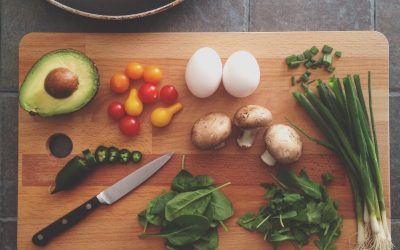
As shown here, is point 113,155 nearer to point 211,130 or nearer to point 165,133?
point 165,133

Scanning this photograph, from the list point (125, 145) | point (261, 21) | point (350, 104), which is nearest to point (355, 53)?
point (350, 104)

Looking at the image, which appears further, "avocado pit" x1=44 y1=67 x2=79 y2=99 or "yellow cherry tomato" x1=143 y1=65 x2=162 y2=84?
"yellow cherry tomato" x1=143 y1=65 x2=162 y2=84

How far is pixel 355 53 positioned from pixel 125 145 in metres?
0.72

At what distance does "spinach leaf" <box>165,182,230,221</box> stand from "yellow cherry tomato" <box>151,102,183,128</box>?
209 mm

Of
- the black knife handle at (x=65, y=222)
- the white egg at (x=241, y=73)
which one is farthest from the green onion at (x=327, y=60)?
the black knife handle at (x=65, y=222)

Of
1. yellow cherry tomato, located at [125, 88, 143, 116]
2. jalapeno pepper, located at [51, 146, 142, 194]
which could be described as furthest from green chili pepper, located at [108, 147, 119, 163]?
yellow cherry tomato, located at [125, 88, 143, 116]

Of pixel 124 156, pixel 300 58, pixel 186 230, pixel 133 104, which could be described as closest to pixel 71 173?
pixel 124 156

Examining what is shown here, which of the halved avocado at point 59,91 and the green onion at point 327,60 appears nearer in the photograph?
the halved avocado at point 59,91

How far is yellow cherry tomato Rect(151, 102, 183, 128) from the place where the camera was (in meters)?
1.29

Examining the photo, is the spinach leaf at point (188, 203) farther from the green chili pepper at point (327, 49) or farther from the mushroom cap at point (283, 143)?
the green chili pepper at point (327, 49)

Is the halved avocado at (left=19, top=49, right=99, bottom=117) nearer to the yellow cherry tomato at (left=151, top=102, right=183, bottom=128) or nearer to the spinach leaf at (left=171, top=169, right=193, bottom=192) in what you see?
the yellow cherry tomato at (left=151, top=102, right=183, bottom=128)

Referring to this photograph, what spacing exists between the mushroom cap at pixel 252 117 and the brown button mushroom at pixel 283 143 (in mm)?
33

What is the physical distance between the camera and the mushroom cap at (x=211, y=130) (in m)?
1.23

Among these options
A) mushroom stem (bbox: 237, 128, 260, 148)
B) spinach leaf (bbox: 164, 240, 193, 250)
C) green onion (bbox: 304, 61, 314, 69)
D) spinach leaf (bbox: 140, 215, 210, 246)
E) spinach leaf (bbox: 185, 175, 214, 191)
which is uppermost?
green onion (bbox: 304, 61, 314, 69)
